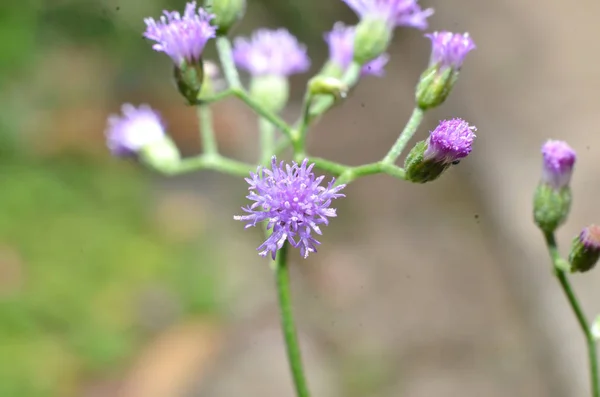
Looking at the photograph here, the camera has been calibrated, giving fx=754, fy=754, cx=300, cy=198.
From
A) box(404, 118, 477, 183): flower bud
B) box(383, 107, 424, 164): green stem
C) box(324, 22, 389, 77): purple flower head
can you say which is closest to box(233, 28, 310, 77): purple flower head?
box(324, 22, 389, 77): purple flower head

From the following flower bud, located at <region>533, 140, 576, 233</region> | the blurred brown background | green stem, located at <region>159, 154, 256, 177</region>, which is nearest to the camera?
flower bud, located at <region>533, 140, 576, 233</region>

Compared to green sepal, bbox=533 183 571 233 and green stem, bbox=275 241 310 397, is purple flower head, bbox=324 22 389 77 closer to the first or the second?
green sepal, bbox=533 183 571 233

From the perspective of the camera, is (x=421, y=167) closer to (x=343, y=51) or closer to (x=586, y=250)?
(x=586, y=250)

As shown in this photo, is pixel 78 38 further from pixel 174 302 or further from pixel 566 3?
pixel 566 3

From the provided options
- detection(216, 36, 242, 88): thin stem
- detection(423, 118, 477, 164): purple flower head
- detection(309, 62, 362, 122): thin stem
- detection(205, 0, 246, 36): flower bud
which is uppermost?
detection(205, 0, 246, 36): flower bud

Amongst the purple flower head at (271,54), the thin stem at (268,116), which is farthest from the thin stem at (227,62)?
the purple flower head at (271,54)

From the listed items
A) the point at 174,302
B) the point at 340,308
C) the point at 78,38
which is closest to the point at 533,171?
the point at 340,308
